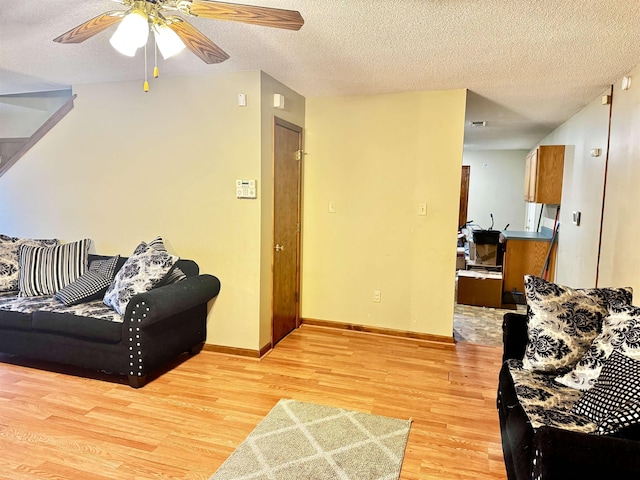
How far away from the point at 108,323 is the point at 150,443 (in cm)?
99

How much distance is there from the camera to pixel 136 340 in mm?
2930

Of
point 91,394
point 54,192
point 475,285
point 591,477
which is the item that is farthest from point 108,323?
point 475,285

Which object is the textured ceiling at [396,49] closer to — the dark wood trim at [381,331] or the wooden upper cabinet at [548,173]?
the wooden upper cabinet at [548,173]

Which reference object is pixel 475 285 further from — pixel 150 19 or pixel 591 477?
pixel 150 19

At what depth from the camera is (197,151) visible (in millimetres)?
3615

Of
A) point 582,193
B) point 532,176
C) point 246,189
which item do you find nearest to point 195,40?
point 246,189

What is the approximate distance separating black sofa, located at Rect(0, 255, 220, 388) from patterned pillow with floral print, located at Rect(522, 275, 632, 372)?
7.67 ft

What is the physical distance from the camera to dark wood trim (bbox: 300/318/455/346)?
4.05 m

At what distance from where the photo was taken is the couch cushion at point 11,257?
3.66m

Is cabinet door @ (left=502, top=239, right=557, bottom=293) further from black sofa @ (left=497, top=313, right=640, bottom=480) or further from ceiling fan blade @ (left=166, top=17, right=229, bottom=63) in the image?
ceiling fan blade @ (left=166, top=17, right=229, bottom=63)

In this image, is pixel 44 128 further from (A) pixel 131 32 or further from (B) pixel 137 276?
(A) pixel 131 32

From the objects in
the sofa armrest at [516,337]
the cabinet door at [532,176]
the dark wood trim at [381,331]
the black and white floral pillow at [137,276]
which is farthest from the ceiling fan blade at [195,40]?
the cabinet door at [532,176]

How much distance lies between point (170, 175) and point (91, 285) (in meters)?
1.11

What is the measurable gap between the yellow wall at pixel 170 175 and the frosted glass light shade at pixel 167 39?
1387mm
